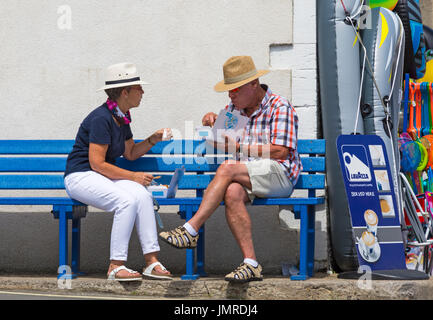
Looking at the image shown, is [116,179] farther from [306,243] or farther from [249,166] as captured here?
[306,243]

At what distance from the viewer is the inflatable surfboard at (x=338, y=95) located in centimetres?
494

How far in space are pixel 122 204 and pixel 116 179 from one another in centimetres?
24

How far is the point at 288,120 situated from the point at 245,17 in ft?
3.91

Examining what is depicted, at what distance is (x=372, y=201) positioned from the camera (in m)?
4.46

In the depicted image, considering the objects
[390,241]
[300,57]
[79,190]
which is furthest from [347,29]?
[79,190]

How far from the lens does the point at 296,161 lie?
4438mm

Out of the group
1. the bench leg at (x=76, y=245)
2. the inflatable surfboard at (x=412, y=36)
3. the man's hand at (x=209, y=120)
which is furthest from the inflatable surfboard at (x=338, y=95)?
the bench leg at (x=76, y=245)

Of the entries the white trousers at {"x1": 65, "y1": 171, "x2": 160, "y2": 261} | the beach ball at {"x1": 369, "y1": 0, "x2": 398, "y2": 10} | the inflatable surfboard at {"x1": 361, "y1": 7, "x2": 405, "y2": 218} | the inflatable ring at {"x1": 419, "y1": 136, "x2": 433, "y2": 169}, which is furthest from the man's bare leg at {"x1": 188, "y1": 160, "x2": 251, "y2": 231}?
the inflatable ring at {"x1": 419, "y1": 136, "x2": 433, "y2": 169}

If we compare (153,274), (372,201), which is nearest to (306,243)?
(372,201)

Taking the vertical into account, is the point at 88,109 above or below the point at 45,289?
above

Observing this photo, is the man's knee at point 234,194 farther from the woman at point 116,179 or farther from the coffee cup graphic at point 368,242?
the coffee cup graphic at point 368,242

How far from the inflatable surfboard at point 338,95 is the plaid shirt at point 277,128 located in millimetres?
591

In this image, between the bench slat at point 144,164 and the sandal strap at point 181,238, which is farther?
the bench slat at point 144,164

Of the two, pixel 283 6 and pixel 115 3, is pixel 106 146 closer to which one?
pixel 115 3
